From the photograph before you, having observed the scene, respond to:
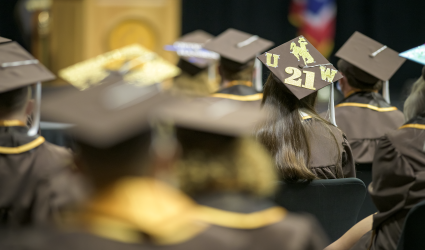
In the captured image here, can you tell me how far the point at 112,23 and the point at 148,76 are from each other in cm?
777

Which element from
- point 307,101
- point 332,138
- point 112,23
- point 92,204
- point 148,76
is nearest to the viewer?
point 92,204

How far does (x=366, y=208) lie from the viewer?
280 cm

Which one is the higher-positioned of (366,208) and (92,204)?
(92,204)

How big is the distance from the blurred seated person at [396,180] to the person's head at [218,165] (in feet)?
4.16

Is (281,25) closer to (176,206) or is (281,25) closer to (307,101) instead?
(307,101)

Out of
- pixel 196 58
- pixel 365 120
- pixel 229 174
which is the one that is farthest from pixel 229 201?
pixel 196 58

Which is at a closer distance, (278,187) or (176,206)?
(176,206)

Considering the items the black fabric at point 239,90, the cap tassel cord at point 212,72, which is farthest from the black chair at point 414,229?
the cap tassel cord at point 212,72

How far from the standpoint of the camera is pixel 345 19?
824 cm

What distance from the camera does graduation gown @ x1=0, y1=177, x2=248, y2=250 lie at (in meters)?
0.60

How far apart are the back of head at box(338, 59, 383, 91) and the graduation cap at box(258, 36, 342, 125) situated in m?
1.07

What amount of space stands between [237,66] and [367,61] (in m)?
1.22

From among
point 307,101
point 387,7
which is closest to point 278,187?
point 307,101

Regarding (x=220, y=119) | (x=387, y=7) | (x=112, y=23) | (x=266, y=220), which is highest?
(x=220, y=119)
